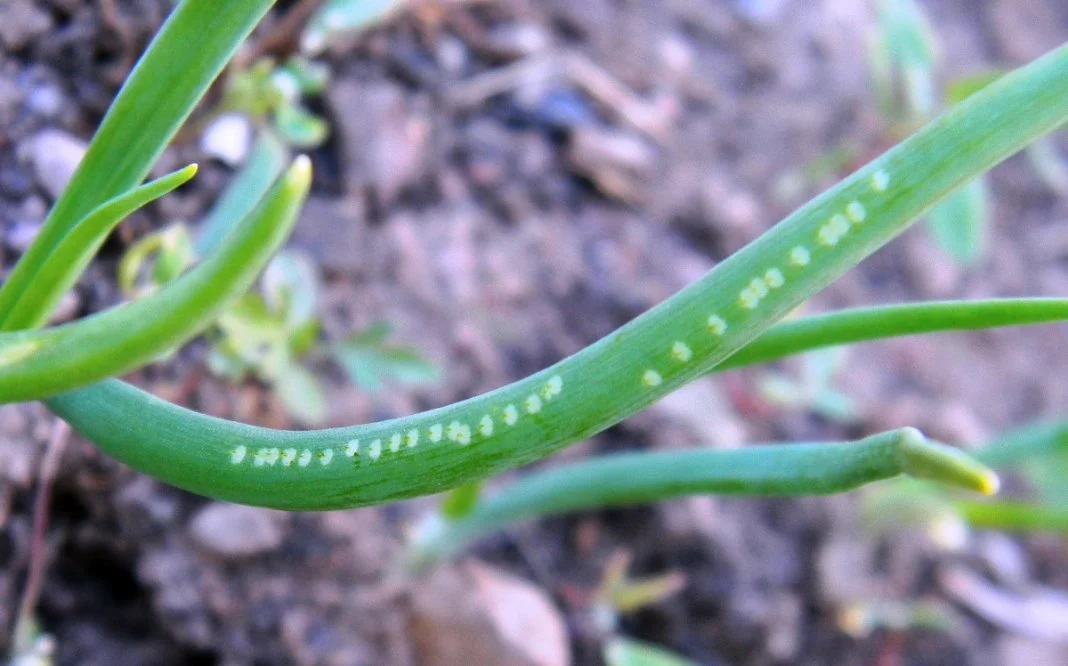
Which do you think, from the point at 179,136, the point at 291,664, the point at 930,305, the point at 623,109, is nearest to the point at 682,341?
the point at 930,305

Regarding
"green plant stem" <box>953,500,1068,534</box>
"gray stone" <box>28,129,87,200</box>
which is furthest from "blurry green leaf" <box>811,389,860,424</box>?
"gray stone" <box>28,129,87,200</box>

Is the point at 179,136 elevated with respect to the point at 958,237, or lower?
lower

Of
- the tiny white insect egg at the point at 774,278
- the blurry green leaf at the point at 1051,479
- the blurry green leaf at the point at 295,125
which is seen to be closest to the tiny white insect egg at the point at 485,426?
the tiny white insect egg at the point at 774,278

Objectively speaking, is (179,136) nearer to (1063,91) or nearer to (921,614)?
(1063,91)

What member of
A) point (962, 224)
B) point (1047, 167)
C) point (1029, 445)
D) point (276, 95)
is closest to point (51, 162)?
point (276, 95)

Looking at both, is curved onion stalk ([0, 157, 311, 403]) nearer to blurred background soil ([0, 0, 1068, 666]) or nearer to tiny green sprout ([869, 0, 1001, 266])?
blurred background soil ([0, 0, 1068, 666])

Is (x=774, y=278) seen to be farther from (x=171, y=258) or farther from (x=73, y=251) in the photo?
(x=171, y=258)
